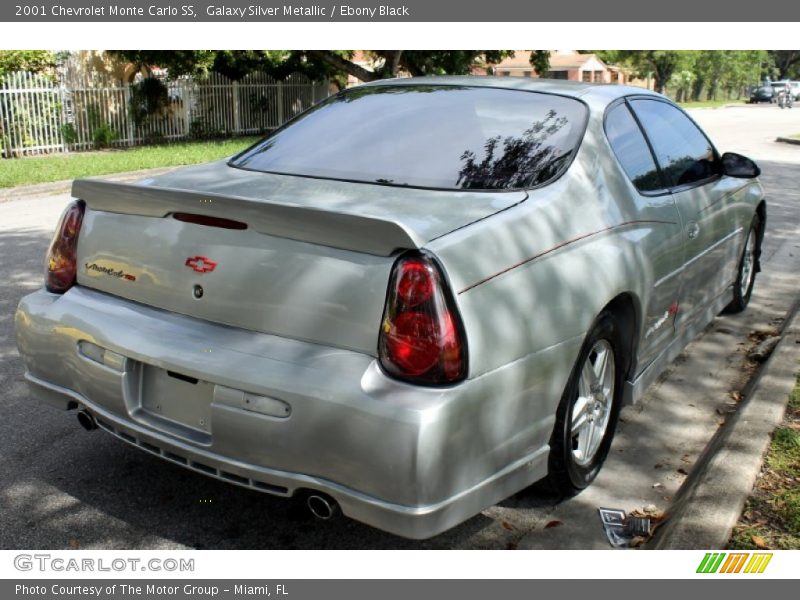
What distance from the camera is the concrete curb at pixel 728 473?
317 cm

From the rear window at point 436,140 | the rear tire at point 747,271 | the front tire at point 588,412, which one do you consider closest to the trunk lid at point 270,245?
the rear window at point 436,140

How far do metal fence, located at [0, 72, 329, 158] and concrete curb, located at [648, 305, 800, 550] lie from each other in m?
16.5

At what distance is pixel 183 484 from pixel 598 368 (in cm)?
183

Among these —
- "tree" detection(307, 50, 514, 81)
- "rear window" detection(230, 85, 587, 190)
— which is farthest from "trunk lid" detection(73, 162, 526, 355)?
"tree" detection(307, 50, 514, 81)

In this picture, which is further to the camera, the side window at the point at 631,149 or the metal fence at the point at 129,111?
the metal fence at the point at 129,111

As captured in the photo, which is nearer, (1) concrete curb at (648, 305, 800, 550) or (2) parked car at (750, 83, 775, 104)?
(1) concrete curb at (648, 305, 800, 550)

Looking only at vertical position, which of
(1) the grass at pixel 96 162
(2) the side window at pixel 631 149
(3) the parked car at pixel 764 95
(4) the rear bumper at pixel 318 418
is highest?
(2) the side window at pixel 631 149

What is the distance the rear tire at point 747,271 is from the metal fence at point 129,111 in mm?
15316

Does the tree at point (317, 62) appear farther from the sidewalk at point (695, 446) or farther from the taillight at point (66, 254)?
the taillight at point (66, 254)

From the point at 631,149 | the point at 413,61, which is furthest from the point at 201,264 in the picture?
the point at 413,61

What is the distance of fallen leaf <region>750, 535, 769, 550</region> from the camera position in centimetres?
312

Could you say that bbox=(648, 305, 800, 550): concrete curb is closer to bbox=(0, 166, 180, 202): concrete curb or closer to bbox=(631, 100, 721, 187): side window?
bbox=(631, 100, 721, 187): side window

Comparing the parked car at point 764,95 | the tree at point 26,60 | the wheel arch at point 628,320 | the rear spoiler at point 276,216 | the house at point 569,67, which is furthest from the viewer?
the house at point 569,67

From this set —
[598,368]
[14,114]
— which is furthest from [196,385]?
[14,114]
